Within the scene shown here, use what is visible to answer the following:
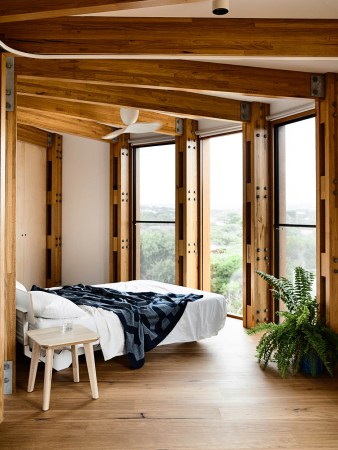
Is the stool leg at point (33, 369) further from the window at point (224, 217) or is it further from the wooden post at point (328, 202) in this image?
the window at point (224, 217)

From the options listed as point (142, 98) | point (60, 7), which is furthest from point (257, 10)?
point (142, 98)

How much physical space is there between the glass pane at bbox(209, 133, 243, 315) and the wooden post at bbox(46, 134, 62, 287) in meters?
2.39

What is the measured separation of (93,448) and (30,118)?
4.11m

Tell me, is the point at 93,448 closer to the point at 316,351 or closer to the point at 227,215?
the point at 316,351

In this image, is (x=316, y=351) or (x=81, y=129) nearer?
(x=316, y=351)

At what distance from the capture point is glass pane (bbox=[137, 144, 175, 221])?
6648 mm

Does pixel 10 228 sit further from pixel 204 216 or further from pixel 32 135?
pixel 32 135

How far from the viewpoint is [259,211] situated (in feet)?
17.9

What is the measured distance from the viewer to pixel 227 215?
6199mm

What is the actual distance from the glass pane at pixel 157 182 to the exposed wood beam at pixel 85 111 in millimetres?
570

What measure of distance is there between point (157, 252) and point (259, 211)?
188 cm

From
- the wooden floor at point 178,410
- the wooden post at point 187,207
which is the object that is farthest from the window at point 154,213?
the wooden floor at point 178,410

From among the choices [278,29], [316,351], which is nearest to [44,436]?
[316,351]

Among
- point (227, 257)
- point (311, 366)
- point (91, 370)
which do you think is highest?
point (227, 257)
